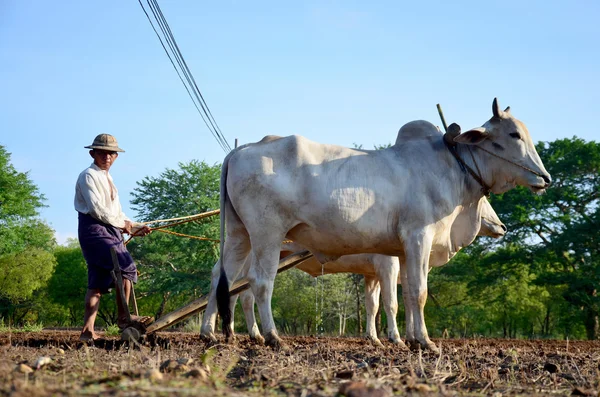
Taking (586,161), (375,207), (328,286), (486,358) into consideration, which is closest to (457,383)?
(486,358)

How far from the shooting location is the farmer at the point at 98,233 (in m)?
7.37

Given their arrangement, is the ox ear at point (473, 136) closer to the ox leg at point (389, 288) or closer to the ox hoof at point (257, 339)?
the ox hoof at point (257, 339)

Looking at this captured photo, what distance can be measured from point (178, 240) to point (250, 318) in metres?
24.3

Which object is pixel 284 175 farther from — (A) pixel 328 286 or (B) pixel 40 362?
(A) pixel 328 286

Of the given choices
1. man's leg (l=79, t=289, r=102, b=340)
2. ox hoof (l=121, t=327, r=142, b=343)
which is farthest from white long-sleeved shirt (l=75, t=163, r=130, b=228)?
ox hoof (l=121, t=327, r=142, b=343)

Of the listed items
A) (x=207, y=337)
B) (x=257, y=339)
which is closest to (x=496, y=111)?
(x=257, y=339)

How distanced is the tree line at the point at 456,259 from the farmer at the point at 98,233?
705 inches

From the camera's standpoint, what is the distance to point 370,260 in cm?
1111

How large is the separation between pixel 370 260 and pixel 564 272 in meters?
23.3

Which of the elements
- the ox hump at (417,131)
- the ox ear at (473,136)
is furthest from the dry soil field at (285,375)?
the ox hump at (417,131)

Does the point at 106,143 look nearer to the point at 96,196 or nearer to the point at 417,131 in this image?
the point at 96,196

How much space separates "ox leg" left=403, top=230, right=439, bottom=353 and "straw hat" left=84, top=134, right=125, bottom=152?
3.28 meters

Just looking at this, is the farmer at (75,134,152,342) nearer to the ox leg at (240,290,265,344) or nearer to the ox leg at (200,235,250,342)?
the ox leg at (200,235,250,342)

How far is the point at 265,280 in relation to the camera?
6.86 m
